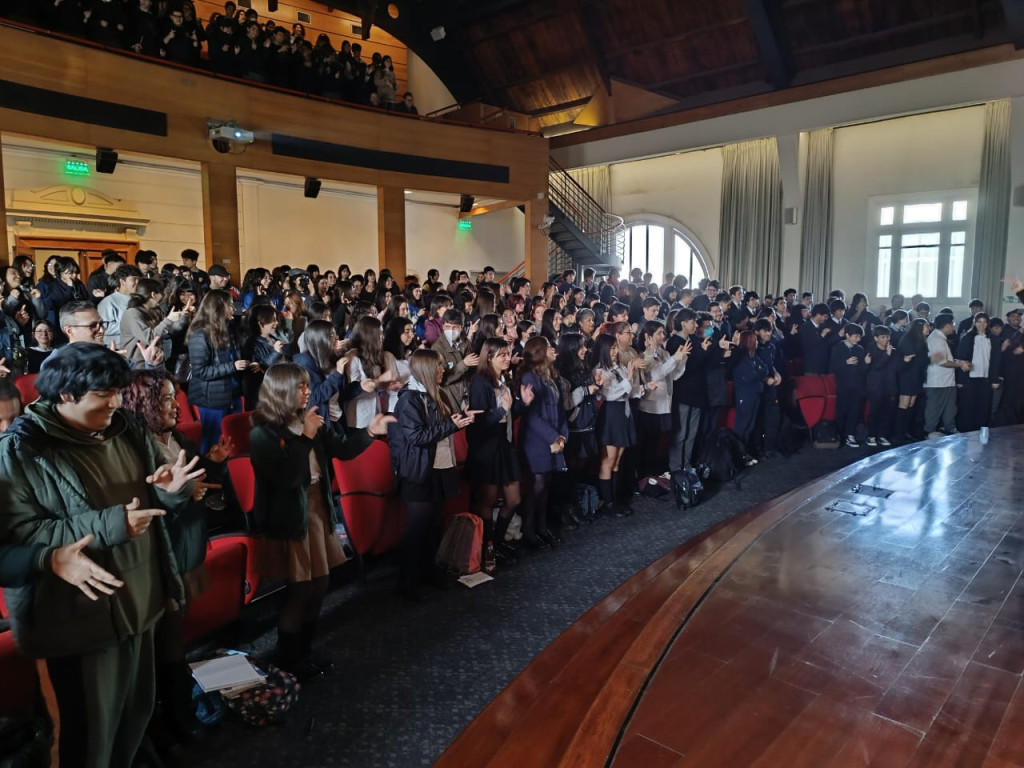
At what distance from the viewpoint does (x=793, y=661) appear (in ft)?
6.43

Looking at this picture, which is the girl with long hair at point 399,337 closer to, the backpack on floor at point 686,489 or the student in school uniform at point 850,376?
the backpack on floor at point 686,489

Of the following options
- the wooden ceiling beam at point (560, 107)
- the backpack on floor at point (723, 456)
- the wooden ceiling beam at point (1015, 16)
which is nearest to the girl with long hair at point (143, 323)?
the backpack on floor at point (723, 456)

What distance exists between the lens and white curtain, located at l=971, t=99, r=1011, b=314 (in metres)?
11.5

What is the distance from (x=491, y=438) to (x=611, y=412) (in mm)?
1334

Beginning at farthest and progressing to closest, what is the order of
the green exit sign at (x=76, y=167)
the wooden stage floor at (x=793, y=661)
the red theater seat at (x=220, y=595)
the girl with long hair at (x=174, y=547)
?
the green exit sign at (x=76, y=167) < the red theater seat at (x=220, y=595) < the girl with long hair at (x=174, y=547) < the wooden stage floor at (x=793, y=661)

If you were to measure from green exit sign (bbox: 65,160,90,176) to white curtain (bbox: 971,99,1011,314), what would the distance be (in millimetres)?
15252

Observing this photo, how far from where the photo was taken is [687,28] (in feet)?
45.5

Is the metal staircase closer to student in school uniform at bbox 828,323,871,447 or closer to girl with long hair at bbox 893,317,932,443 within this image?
student in school uniform at bbox 828,323,871,447

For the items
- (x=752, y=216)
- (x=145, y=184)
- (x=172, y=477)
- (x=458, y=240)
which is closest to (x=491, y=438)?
(x=172, y=477)

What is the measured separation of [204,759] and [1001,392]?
8981 mm

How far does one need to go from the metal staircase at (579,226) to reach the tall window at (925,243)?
5445 millimetres

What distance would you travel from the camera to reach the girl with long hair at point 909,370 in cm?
767

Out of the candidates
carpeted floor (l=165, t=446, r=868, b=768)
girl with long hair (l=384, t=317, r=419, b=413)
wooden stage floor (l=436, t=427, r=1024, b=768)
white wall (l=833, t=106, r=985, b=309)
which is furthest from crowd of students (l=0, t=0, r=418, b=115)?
wooden stage floor (l=436, t=427, r=1024, b=768)

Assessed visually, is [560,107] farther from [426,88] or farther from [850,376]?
[850,376]
